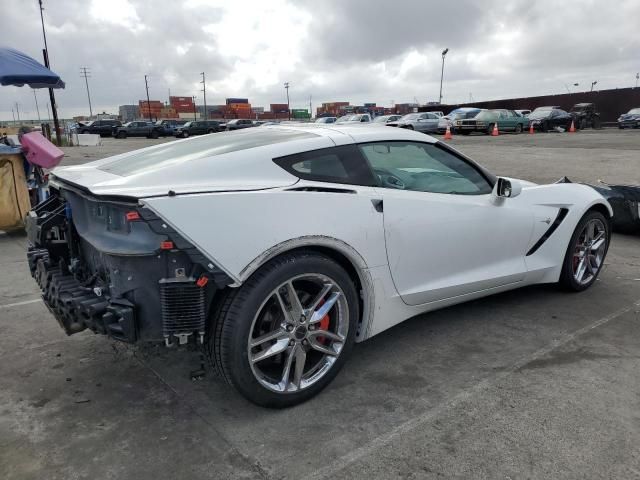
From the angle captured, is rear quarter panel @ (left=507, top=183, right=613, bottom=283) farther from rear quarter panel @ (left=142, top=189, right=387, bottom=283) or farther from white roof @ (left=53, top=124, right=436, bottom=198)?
rear quarter panel @ (left=142, top=189, right=387, bottom=283)

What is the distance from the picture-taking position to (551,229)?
13.1 feet

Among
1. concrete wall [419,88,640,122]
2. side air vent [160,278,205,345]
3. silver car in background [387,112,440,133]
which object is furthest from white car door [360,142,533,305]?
concrete wall [419,88,640,122]

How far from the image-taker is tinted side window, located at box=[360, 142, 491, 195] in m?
3.18

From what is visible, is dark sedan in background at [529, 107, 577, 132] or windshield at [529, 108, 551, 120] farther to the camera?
windshield at [529, 108, 551, 120]

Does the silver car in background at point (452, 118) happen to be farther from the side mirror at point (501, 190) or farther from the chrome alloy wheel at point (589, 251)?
the side mirror at point (501, 190)

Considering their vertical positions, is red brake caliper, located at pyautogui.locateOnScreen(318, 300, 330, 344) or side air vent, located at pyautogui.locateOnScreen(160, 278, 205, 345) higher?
side air vent, located at pyautogui.locateOnScreen(160, 278, 205, 345)

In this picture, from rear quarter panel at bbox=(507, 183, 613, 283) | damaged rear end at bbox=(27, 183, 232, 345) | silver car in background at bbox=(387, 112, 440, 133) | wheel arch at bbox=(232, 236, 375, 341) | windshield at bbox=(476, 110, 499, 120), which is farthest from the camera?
silver car in background at bbox=(387, 112, 440, 133)

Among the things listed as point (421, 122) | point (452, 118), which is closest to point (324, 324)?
point (421, 122)

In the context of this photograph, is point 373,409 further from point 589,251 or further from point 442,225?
point 589,251

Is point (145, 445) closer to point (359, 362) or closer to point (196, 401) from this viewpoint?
point (196, 401)

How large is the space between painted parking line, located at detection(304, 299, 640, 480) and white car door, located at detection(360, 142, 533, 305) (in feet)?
1.83

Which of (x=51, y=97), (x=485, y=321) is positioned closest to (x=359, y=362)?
(x=485, y=321)

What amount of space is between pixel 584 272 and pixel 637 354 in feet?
4.07

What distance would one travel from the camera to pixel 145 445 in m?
2.42
